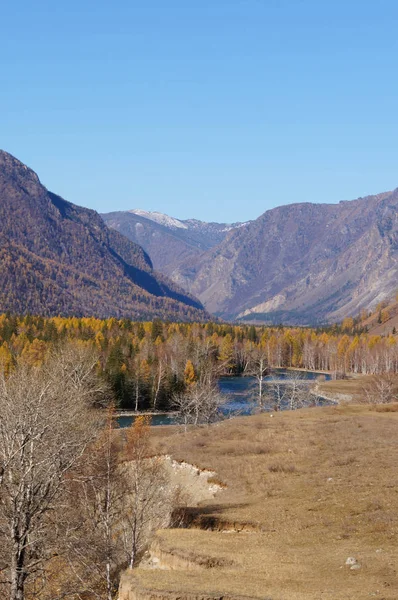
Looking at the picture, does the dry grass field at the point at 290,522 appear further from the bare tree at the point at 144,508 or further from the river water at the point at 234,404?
the river water at the point at 234,404

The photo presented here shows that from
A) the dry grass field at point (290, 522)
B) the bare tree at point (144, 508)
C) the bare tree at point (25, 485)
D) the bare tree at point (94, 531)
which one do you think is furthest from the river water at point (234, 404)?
the bare tree at point (25, 485)

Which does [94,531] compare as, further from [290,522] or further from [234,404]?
[234,404]

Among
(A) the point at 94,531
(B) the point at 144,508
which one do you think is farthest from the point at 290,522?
(A) the point at 94,531

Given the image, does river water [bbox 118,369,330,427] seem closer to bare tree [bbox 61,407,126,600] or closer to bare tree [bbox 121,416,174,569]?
bare tree [bbox 61,407,126,600]

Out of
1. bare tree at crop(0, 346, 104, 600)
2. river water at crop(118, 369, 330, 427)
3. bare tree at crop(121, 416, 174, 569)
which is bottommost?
river water at crop(118, 369, 330, 427)

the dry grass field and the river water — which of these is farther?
the river water

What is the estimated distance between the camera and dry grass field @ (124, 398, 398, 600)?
22.5 metres

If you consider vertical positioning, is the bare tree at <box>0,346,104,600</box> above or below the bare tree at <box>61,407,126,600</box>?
above

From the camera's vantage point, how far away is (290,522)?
33.5 m

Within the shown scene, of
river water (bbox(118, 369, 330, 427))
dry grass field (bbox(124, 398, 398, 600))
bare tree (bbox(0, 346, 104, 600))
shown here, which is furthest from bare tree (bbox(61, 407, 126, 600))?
river water (bbox(118, 369, 330, 427))

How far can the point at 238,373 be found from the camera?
632 feet

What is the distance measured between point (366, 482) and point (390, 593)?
66.7ft

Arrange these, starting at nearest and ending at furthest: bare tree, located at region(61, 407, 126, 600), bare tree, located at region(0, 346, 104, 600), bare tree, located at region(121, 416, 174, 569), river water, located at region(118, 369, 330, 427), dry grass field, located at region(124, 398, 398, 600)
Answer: dry grass field, located at region(124, 398, 398, 600), bare tree, located at region(0, 346, 104, 600), bare tree, located at region(61, 407, 126, 600), bare tree, located at region(121, 416, 174, 569), river water, located at region(118, 369, 330, 427)

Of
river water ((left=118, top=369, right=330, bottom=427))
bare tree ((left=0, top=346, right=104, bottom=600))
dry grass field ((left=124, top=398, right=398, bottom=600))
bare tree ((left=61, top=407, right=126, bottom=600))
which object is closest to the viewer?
dry grass field ((left=124, top=398, right=398, bottom=600))
